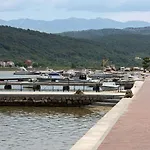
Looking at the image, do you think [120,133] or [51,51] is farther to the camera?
[51,51]

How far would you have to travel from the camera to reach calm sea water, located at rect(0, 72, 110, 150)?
62.8ft

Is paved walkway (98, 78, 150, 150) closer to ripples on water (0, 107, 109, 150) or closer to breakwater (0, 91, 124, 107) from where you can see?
ripples on water (0, 107, 109, 150)

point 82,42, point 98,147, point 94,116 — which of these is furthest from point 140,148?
point 82,42

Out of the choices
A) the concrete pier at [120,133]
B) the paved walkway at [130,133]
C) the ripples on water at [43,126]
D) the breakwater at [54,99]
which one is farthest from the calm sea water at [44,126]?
the paved walkway at [130,133]

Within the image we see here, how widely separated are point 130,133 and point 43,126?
8911 mm

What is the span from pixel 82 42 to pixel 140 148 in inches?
7253

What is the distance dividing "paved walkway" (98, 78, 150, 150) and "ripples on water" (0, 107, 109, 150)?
89.6 inches

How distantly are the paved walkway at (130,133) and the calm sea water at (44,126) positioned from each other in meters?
2.26

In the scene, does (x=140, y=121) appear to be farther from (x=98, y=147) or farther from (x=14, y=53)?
(x=14, y=53)

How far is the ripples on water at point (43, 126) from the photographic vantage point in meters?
19.1

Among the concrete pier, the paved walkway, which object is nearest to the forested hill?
the concrete pier

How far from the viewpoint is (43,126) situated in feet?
79.9

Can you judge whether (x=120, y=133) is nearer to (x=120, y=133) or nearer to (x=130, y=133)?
(x=120, y=133)

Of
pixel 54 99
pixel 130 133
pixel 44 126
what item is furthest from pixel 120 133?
pixel 54 99
